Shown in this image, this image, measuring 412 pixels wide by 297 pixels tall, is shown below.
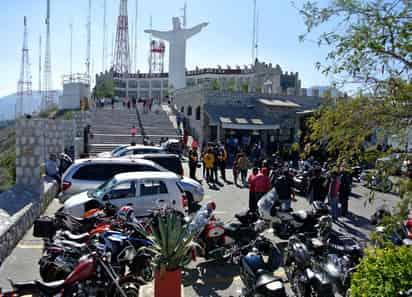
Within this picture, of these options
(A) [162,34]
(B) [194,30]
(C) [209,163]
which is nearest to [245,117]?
(C) [209,163]

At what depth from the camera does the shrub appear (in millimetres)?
3793

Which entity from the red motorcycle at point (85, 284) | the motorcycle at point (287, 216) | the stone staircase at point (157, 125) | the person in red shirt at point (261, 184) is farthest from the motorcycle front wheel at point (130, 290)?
the stone staircase at point (157, 125)

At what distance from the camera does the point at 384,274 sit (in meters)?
3.91

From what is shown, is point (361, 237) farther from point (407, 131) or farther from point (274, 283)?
point (407, 131)

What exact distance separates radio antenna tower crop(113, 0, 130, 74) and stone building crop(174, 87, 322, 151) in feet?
144

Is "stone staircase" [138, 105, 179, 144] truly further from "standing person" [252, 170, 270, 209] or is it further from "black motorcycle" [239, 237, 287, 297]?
"black motorcycle" [239, 237, 287, 297]

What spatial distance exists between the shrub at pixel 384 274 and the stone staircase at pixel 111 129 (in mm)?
25675

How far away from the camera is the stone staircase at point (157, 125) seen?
3375 centimetres

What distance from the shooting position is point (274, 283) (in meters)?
5.63

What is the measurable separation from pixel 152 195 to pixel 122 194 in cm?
76

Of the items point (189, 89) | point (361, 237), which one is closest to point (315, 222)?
point (361, 237)

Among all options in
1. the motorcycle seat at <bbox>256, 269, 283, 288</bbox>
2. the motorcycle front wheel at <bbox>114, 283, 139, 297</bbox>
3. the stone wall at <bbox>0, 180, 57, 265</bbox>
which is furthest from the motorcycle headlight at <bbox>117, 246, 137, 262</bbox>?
the stone wall at <bbox>0, 180, 57, 265</bbox>

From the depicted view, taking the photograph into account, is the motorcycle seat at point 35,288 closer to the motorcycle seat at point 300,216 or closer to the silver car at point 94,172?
the motorcycle seat at point 300,216

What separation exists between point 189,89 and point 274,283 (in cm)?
3209
